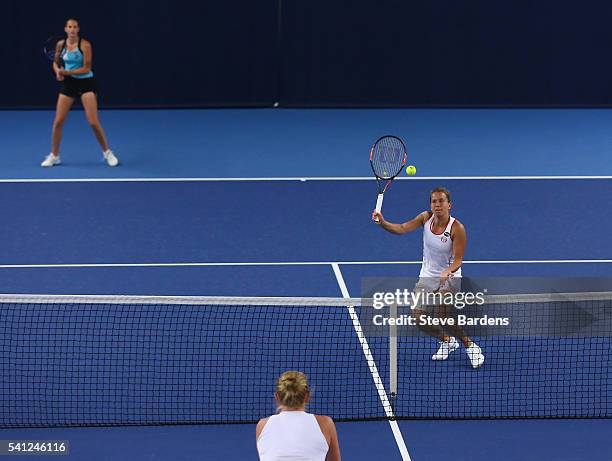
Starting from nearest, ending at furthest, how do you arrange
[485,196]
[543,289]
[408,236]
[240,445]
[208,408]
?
[240,445] < [208,408] < [543,289] < [408,236] < [485,196]

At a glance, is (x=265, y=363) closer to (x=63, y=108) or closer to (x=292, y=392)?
(x=292, y=392)

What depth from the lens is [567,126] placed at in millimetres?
18703

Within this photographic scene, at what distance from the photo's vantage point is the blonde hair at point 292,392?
5.83 metres

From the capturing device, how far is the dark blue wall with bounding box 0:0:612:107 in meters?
19.2

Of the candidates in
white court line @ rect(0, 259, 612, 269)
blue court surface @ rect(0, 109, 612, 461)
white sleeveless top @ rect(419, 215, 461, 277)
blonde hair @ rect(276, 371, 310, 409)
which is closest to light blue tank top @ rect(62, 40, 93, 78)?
blue court surface @ rect(0, 109, 612, 461)

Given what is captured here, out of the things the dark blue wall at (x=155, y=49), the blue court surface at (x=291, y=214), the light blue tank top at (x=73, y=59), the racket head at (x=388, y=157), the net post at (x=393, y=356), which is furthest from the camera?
the dark blue wall at (x=155, y=49)

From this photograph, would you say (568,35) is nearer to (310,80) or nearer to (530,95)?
(530,95)

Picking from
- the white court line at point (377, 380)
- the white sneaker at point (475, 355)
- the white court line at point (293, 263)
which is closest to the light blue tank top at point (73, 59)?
the white court line at point (293, 263)

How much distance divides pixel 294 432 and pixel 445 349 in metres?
3.77

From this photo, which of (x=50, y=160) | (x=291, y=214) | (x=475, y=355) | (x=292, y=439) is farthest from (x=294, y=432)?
(x=50, y=160)

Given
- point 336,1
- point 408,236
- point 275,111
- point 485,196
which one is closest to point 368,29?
point 336,1

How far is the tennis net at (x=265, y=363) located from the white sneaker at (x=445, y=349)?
8cm

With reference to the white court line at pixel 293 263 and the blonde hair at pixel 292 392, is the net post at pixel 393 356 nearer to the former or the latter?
the blonde hair at pixel 292 392

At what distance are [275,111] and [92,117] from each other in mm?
5286
